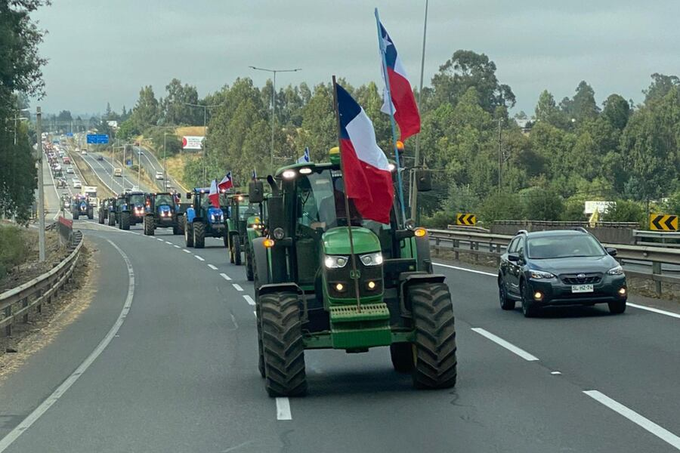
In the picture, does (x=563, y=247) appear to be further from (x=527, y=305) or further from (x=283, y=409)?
(x=283, y=409)

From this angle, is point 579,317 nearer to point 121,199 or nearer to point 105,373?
point 105,373

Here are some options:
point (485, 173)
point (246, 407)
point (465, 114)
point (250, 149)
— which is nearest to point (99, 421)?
point (246, 407)

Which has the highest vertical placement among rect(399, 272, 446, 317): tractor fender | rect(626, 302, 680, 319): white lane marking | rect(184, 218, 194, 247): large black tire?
rect(399, 272, 446, 317): tractor fender

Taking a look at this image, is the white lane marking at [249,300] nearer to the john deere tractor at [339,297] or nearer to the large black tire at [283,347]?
the john deere tractor at [339,297]

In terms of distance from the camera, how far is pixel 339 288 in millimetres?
12039

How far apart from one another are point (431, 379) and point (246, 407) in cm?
190

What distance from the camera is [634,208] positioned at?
2800 inches

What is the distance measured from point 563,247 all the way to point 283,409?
10.3 m

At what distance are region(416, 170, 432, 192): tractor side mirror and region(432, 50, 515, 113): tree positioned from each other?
182 metres

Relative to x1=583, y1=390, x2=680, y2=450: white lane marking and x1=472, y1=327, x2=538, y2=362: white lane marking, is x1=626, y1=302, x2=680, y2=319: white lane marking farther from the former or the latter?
x1=583, y1=390, x2=680, y2=450: white lane marking

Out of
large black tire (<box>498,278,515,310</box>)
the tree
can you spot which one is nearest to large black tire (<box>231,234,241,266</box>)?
large black tire (<box>498,278,515,310</box>)

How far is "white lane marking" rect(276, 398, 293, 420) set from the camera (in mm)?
11000

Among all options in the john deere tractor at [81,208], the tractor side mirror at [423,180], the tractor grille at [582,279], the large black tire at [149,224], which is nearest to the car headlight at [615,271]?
the tractor grille at [582,279]

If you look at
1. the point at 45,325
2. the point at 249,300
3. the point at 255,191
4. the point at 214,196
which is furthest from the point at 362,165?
the point at 214,196
